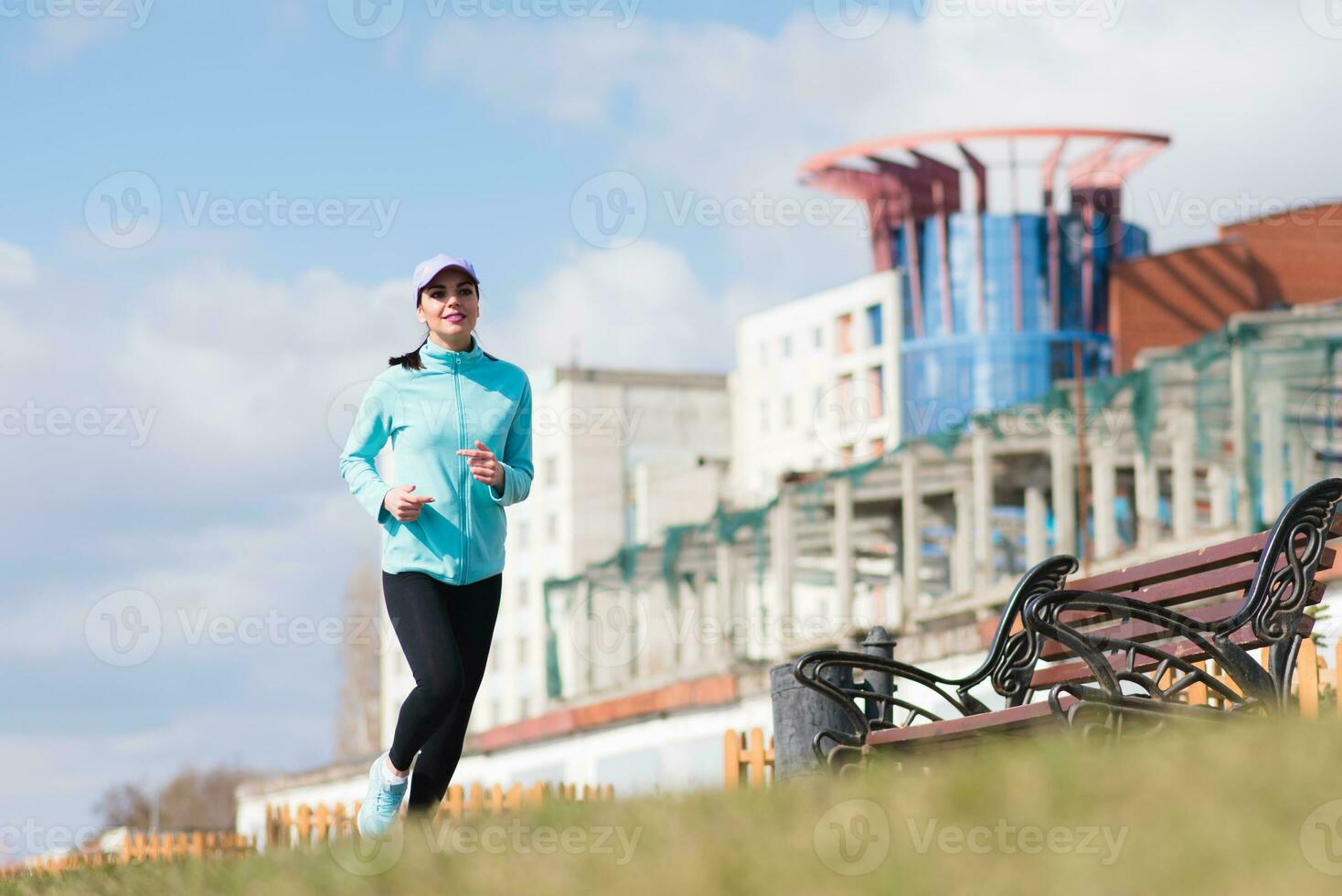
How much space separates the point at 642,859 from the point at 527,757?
106 ft

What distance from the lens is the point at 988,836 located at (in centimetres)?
326

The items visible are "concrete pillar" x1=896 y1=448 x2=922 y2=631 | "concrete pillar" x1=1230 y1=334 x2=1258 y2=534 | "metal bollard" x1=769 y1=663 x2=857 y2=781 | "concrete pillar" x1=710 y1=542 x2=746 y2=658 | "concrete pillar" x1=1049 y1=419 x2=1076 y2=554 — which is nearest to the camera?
"metal bollard" x1=769 y1=663 x2=857 y2=781

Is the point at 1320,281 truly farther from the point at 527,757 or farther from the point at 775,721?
the point at 775,721

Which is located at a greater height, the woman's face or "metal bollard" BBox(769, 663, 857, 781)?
the woman's face

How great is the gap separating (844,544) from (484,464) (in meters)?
43.8

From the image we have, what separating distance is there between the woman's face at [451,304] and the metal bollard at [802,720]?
5.14 feet

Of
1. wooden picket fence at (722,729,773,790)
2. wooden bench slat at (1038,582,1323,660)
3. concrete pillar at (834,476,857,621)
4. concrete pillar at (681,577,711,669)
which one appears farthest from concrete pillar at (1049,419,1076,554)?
wooden bench slat at (1038,582,1323,660)

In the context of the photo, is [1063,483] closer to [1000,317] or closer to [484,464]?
[484,464]

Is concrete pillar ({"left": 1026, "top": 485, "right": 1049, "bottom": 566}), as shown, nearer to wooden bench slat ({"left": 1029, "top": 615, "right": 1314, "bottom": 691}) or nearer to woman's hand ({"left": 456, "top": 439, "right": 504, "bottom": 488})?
wooden bench slat ({"left": 1029, "top": 615, "right": 1314, "bottom": 691})

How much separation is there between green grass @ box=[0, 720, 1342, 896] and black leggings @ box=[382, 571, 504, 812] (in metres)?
1.89

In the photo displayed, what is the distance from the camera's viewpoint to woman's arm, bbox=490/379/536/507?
6215 mm

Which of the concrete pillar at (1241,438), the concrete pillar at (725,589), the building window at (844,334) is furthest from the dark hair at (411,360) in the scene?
the building window at (844,334)

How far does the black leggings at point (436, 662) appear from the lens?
5957 millimetres

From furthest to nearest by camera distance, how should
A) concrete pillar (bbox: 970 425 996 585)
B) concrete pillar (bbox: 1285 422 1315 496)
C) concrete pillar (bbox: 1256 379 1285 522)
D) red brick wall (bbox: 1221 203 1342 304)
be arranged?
red brick wall (bbox: 1221 203 1342 304) → concrete pillar (bbox: 970 425 996 585) → concrete pillar (bbox: 1285 422 1315 496) → concrete pillar (bbox: 1256 379 1285 522)
